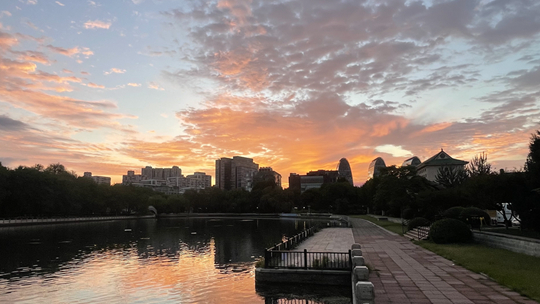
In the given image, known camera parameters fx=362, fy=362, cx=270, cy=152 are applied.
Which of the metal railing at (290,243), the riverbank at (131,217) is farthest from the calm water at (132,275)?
the riverbank at (131,217)

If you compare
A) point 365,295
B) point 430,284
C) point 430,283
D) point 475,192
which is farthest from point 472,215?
point 365,295

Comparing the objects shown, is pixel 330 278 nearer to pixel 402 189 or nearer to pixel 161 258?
pixel 161 258

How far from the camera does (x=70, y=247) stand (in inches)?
1446

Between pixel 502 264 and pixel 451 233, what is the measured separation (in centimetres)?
954

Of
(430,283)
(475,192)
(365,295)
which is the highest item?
(475,192)

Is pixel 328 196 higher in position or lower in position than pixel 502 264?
higher

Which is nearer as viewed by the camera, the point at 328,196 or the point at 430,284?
the point at 430,284

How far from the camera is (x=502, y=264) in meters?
17.0

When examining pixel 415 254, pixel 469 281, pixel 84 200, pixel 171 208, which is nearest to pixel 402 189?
pixel 415 254

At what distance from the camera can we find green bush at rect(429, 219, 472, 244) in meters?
26.2

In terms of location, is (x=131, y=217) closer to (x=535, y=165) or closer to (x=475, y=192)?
(x=475, y=192)

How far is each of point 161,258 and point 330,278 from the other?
16.7 meters

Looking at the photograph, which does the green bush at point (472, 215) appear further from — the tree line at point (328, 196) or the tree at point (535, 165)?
the tree at point (535, 165)

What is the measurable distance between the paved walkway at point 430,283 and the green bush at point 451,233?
19.2 ft
